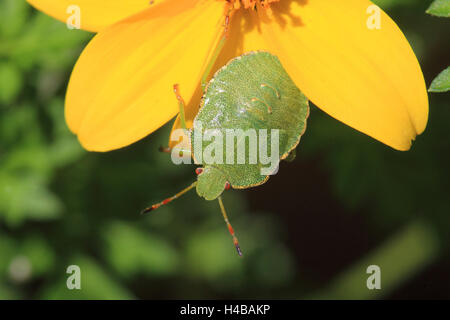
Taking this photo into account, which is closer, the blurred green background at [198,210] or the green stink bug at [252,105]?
the green stink bug at [252,105]

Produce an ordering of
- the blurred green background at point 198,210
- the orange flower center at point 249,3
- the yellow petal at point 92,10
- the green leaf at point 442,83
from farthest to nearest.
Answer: the blurred green background at point 198,210 < the orange flower center at point 249,3 < the yellow petal at point 92,10 < the green leaf at point 442,83

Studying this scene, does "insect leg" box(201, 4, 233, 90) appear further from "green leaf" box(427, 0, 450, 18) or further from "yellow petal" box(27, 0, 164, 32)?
"green leaf" box(427, 0, 450, 18)

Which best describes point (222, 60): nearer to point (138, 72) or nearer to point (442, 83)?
point (138, 72)

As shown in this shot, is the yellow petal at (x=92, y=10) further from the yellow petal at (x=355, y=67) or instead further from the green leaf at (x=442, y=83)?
the green leaf at (x=442, y=83)

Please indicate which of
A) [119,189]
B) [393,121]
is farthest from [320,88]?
[119,189]

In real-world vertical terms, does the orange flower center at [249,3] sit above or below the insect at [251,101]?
above

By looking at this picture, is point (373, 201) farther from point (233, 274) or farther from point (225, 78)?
point (225, 78)

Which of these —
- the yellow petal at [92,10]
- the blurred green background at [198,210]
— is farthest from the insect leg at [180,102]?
the blurred green background at [198,210]
